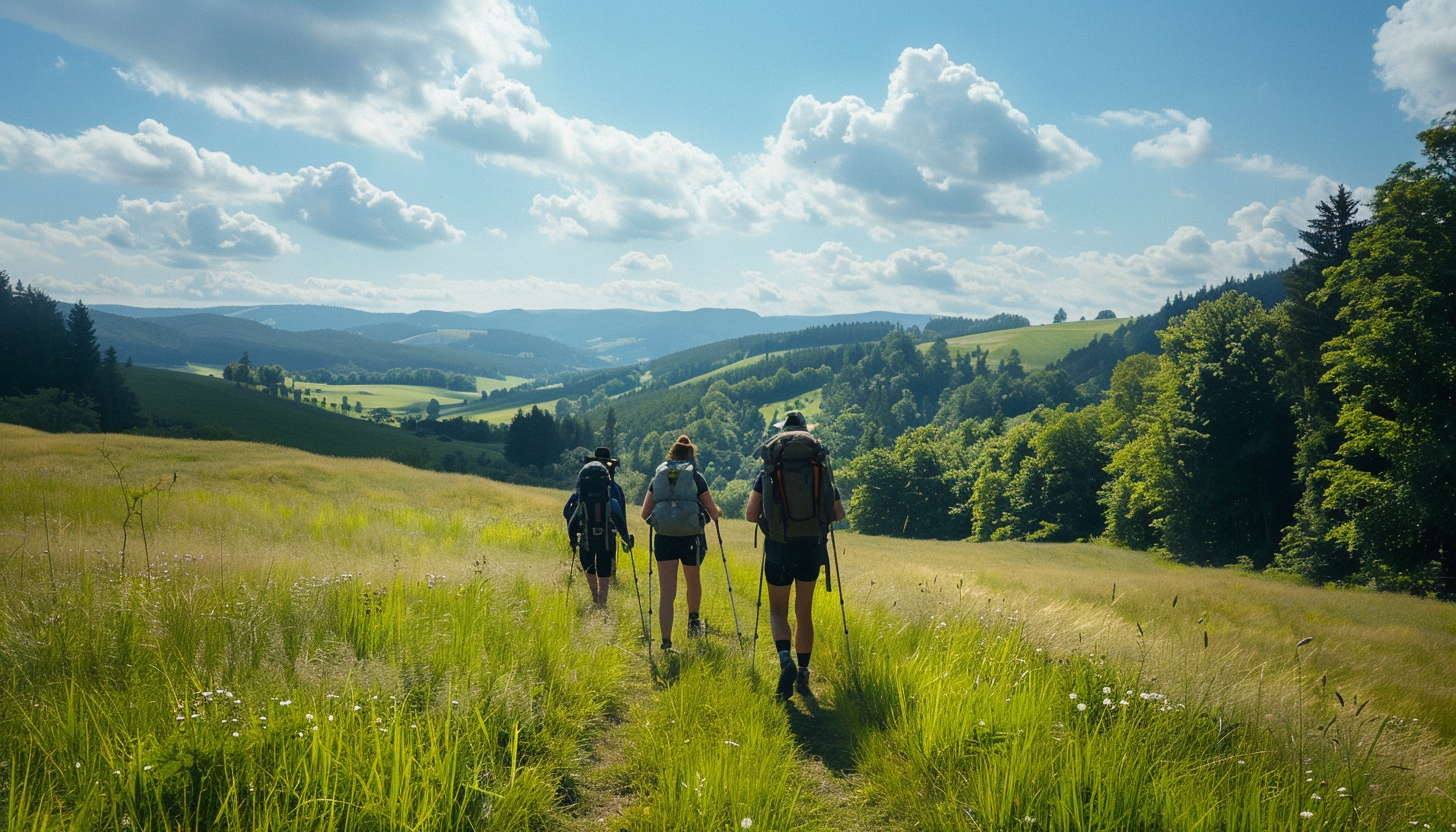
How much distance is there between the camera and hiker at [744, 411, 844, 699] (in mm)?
5930

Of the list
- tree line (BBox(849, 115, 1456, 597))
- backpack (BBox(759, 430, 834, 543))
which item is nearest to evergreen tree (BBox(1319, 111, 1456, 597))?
tree line (BBox(849, 115, 1456, 597))

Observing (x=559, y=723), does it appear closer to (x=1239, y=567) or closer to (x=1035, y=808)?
(x=1035, y=808)

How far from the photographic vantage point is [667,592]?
23.1 ft

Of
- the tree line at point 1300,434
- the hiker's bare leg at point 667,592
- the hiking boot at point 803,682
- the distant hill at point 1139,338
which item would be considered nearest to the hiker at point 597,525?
the hiker's bare leg at point 667,592

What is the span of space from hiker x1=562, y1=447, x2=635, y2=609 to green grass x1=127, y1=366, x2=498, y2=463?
6821 centimetres

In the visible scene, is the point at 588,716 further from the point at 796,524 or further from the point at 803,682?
the point at 796,524

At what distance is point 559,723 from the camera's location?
4.52m

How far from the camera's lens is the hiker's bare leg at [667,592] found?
6879 mm

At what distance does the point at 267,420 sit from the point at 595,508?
10259cm

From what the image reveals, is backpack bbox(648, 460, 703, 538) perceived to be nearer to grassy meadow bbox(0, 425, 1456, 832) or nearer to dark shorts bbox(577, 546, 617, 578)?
grassy meadow bbox(0, 425, 1456, 832)

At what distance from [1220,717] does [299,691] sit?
5.86 metres

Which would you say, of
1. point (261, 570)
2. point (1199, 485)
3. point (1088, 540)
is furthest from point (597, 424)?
point (261, 570)

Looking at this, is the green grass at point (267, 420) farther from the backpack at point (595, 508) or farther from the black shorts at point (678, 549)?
the black shorts at point (678, 549)

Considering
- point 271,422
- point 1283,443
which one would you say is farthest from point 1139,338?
point 271,422
